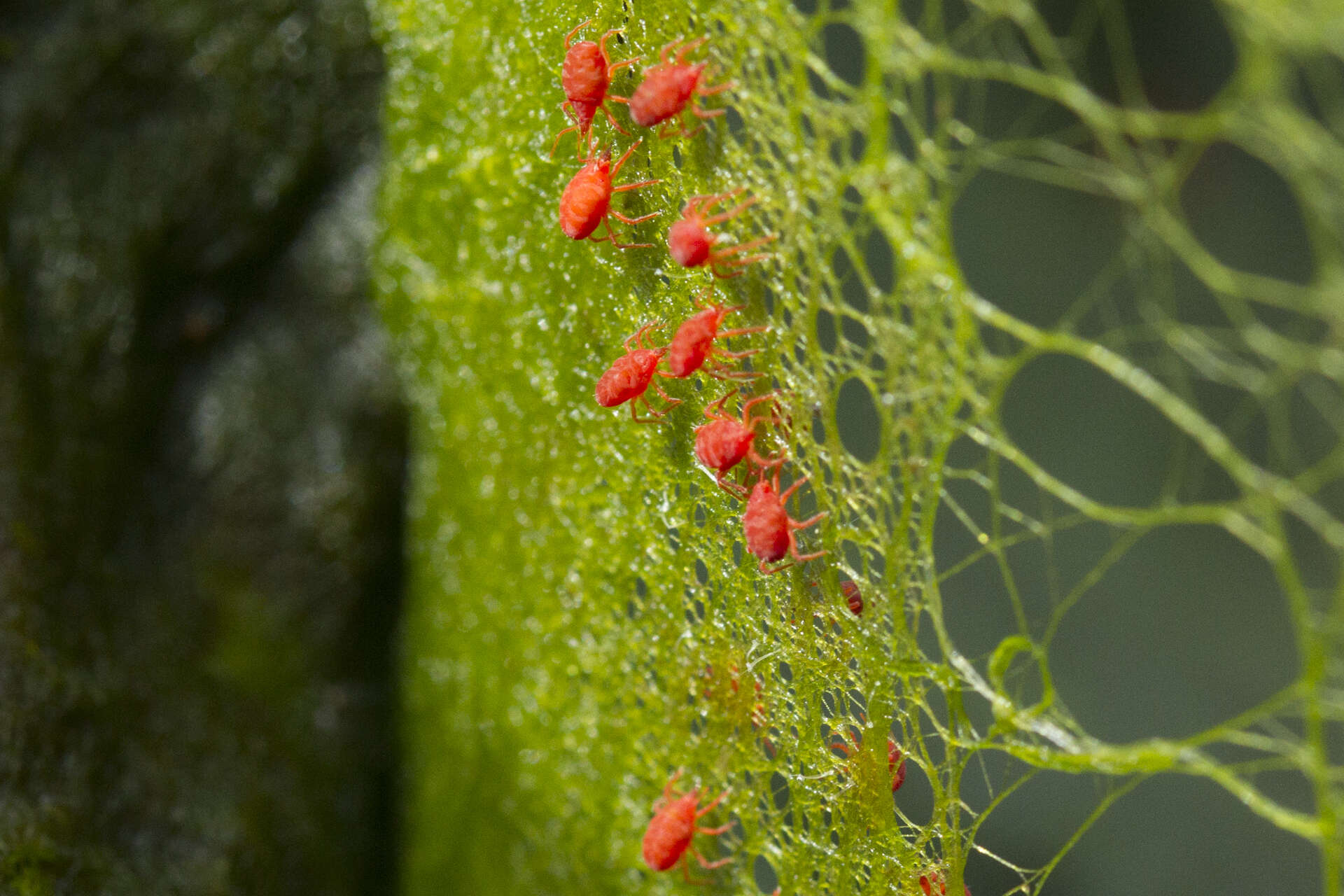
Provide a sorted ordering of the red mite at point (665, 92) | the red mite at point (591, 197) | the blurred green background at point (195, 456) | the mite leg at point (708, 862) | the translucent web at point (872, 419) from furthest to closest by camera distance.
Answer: the blurred green background at point (195, 456) → the mite leg at point (708, 862) → the red mite at point (591, 197) → the red mite at point (665, 92) → the translucent web at point (872, 419)

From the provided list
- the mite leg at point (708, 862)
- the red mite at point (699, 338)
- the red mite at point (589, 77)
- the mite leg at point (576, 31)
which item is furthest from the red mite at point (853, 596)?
the mite leg at point (576, 31)

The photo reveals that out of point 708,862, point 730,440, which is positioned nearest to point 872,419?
point 730,440

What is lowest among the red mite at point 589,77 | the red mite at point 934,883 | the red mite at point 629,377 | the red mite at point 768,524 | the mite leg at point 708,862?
the mite leg at point 708,862

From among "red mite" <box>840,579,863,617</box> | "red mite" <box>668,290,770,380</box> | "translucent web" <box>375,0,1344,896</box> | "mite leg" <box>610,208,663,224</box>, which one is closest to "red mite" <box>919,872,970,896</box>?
"translucent web" <box>375,0,1344,896</box>

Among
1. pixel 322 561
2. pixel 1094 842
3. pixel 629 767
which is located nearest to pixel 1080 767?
pixel 1094 842

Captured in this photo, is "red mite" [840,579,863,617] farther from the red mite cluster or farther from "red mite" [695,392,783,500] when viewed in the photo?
"red mite" [695,392,783,500]

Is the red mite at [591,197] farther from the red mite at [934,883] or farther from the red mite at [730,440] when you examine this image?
the red mite at [934,883]

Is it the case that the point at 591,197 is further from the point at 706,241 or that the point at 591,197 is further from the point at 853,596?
the point at 853,596
